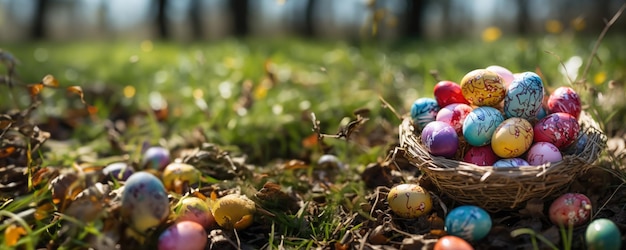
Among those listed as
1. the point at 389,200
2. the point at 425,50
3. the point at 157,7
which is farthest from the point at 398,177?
the point at 157,7

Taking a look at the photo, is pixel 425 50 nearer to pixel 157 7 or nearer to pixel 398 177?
pixel 398 177

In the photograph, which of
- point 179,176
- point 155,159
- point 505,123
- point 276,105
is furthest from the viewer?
point 276,105

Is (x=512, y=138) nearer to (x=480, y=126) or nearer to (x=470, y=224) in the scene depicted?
(x=480, y=126)

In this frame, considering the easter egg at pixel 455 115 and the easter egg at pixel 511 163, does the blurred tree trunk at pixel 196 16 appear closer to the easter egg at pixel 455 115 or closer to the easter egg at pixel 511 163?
the easter egg at pixel 455 115

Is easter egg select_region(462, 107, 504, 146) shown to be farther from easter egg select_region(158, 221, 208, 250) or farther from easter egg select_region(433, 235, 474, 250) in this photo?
easter egg select_region(158, 221, 208, 250)

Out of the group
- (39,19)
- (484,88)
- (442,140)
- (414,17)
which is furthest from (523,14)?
(442,140)

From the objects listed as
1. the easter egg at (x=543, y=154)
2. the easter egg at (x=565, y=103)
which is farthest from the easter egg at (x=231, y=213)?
the easter egg at (x=565, y=103)

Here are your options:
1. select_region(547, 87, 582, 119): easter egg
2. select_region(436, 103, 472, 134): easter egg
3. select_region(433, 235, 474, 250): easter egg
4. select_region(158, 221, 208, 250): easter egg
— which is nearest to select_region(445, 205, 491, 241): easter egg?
select_region(433, 235, 474, 250): easter egg
